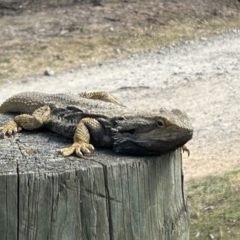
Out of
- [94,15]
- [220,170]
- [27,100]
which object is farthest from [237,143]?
[94,15]

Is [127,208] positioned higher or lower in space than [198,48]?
higher

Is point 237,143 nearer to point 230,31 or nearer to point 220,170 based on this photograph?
point 220,170

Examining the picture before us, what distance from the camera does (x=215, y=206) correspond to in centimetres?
653

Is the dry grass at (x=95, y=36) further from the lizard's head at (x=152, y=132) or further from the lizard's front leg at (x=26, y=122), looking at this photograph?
the lizard's head at (x=152, y=132)

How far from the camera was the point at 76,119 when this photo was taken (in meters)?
3.77

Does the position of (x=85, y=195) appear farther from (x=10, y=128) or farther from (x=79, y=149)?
(x=10, y=128)

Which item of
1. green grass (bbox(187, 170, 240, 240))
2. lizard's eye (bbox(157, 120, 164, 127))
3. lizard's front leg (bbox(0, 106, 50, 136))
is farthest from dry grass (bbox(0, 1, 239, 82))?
lizard's eye (bbox(157, 120, 164, 127))

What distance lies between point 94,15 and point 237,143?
7244 mm

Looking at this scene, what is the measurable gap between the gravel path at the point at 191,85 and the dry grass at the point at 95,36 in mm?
357

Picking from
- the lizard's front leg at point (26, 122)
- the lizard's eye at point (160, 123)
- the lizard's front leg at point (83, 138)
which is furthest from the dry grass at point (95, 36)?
the lizard's eye at point (160, 123)

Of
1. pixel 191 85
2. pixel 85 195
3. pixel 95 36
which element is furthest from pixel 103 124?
pixel 95 36

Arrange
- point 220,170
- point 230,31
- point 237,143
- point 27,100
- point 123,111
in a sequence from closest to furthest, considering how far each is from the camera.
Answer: point 123,111 < point 27,100 < point 220,170 < point 237,143 < point 230,31

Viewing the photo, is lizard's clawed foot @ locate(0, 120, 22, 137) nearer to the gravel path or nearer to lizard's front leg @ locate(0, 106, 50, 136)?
lizard's front leg @ locate(0, 106, 50, 136)

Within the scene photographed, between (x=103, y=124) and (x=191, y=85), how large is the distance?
7945 mm
